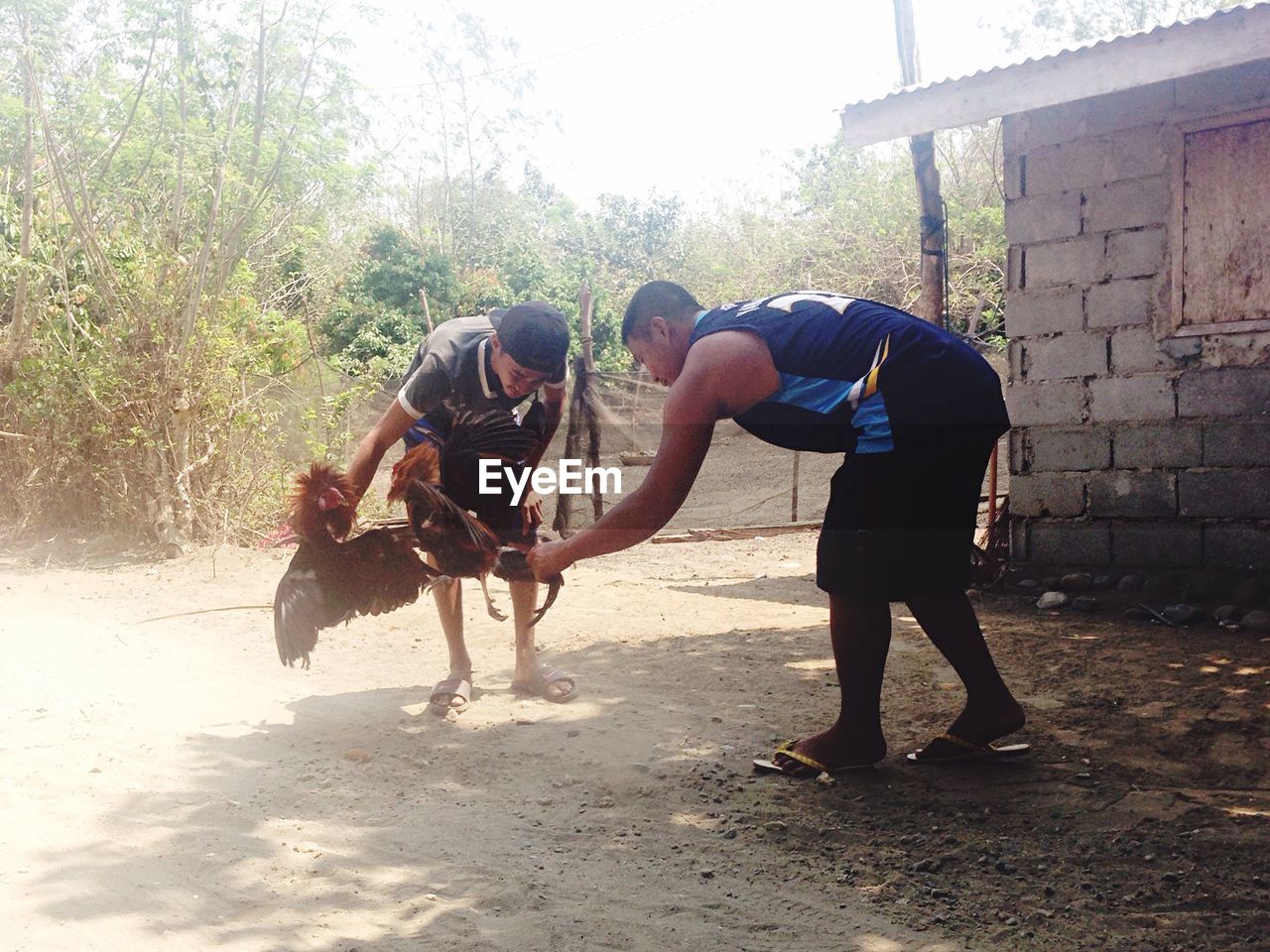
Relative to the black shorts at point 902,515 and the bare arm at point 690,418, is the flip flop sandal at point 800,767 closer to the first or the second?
the black shorts at point 902,515

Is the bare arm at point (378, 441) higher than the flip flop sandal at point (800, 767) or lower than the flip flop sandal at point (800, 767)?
higher

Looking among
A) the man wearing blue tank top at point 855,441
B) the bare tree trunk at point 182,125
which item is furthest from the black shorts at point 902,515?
the bare tree trunk at point 182,125

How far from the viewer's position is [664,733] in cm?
392

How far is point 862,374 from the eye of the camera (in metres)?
3.15

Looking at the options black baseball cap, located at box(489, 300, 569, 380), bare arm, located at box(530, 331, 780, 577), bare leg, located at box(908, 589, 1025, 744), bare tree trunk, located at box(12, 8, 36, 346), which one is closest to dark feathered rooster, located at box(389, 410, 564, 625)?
black baseball cap, located at box(489, 300, 569, 380)

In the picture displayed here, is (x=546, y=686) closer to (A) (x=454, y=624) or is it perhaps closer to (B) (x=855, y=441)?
(A) (x=454, y=624)

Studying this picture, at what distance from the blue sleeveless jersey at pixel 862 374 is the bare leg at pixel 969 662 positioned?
56cm

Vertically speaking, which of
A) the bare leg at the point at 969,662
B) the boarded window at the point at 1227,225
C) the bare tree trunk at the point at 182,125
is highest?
the bare tree trunk at the point at 182,125

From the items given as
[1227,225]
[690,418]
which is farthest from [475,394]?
[1227,225]

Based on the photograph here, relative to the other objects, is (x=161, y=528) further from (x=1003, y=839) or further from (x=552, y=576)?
(x=1003, y=839)

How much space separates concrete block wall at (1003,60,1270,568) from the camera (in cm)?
601

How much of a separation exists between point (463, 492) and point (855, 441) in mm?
1349

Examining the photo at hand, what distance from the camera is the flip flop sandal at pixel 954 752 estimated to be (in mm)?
3467

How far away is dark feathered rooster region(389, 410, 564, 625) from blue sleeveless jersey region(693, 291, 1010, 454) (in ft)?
2.76
